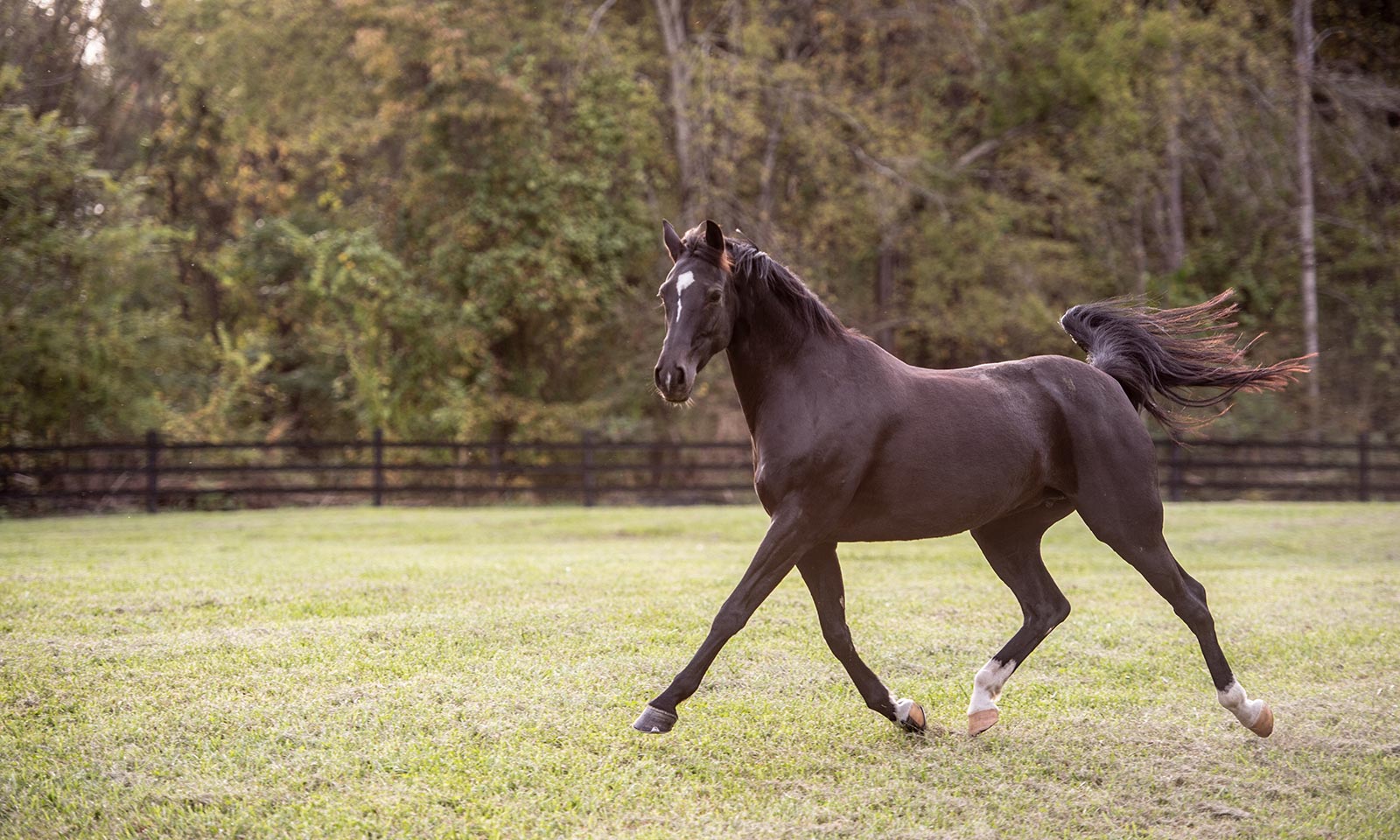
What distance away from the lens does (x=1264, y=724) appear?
16.7ft

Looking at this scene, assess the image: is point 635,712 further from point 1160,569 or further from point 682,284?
point 1160,569

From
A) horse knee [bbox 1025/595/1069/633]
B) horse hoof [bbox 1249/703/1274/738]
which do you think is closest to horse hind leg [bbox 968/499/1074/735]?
horse knee [bbox 1025/595/1069/633]

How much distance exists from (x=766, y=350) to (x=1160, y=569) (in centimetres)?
209

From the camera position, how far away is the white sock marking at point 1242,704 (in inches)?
200

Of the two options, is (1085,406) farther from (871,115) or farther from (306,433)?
(306,433)

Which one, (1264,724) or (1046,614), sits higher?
(1046,614)

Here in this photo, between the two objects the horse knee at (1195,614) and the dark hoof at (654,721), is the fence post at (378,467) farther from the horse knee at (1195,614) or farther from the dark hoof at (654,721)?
the horse knee at (1195,614)

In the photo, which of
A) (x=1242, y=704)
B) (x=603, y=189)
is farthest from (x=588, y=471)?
(x=1242, y=704)

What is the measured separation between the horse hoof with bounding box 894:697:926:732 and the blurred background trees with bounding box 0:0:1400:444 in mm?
18154

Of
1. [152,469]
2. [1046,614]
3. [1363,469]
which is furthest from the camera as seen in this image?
[1363,469]

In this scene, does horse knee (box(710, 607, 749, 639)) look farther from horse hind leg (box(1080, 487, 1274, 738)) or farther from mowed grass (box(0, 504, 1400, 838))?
horse hind leg (box(1080, 487, 1274, 738))

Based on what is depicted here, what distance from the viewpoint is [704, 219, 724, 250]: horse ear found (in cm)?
466

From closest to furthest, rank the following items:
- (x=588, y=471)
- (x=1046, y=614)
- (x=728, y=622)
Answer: (x=728, y=622) → (x=1046, y=614) → (x=588, y=471)

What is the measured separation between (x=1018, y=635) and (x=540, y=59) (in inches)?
774
